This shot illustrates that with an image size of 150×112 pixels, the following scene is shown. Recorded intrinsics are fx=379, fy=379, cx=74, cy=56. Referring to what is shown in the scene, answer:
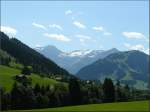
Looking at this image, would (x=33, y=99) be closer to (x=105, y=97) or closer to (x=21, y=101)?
(x=21, y=101)

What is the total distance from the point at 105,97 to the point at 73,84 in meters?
11.8

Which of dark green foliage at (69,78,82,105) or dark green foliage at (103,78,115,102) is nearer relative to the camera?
dark green foliage at (69,78,82,105)

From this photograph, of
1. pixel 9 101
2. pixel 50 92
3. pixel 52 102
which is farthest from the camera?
pixel 50 92

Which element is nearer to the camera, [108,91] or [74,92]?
[74,92]

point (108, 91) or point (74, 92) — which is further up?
point (74, 92)

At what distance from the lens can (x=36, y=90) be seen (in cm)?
14312

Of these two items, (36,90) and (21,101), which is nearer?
(21,101)

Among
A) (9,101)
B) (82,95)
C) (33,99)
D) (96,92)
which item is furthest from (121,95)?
(9,101)

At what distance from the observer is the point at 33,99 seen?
127 meters

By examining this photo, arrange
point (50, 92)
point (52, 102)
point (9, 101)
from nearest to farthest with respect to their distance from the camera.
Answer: point (9, 101), point (52, 102), point (50, 92)

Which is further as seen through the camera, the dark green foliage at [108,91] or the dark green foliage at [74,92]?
the dark green foliage at [108,91]

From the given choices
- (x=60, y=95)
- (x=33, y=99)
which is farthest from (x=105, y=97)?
(x=33, y=99)

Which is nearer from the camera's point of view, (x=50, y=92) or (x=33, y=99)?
(x=33, y=99)

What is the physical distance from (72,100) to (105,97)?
36.9 feet
